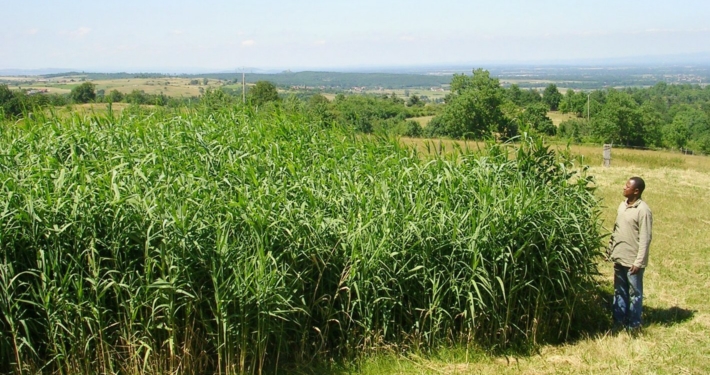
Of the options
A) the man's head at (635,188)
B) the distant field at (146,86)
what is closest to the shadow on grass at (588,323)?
the man's head at (635,188)

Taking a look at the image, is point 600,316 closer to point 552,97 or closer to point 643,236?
point 643,236

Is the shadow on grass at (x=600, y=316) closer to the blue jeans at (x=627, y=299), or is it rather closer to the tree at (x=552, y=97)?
the blue jeans at (x=627, y=299)

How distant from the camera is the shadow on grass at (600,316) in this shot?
5.76 meters

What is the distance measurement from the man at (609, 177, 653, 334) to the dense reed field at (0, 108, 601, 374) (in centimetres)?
33

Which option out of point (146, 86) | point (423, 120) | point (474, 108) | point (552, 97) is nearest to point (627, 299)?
point (146, 86)

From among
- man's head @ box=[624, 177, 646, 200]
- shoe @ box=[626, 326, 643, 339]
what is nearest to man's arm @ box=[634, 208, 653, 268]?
man's head @ box=[624, 177, 646, 200]

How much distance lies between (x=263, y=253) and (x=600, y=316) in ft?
12.9

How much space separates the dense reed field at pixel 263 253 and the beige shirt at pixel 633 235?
12.4 inches

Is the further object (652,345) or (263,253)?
(652,345)

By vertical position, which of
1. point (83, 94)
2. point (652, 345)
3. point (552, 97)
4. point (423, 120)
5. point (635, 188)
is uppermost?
point (83, 94)

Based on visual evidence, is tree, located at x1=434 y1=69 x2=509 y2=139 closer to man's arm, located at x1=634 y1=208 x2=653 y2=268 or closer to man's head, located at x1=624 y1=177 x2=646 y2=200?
man's head, located at x1=624 y1=177 x2=646 y2=200

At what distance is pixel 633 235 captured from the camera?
18.4 ft

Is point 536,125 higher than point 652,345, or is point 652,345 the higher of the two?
point 536,125

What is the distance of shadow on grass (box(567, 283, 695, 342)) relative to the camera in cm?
576
